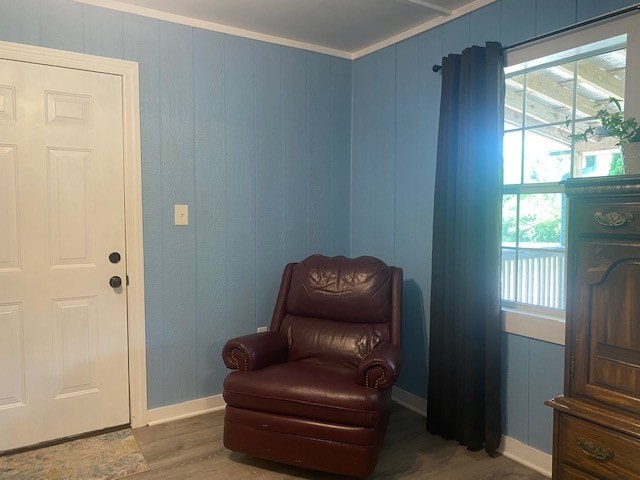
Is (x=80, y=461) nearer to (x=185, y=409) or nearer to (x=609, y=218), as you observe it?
(x=185, y=409)

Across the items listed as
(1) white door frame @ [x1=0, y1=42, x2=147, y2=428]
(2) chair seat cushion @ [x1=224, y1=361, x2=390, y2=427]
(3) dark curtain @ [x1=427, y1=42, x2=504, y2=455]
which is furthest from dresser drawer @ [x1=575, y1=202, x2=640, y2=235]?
(1) white door frame @ [x1=0, y1=42, x2=147, y2=428]

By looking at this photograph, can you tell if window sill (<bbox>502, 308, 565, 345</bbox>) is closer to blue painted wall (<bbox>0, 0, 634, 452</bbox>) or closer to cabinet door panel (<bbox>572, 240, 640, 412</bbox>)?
blue painted wall (<bbox>0, 0, 634, 452</bbox>)

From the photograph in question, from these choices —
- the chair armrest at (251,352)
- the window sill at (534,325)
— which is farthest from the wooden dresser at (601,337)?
the chair armrest at (251,352)

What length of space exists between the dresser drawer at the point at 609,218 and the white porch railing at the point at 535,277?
2.77 feet

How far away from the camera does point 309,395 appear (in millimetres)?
2193

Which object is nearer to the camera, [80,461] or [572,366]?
[572,366]

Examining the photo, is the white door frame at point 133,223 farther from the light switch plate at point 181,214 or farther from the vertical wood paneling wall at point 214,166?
the light switch plate at point 181,214

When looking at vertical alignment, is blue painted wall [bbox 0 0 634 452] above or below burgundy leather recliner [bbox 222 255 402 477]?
above

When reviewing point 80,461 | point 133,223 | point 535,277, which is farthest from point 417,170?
point 80,461

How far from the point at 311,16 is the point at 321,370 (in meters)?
2.05

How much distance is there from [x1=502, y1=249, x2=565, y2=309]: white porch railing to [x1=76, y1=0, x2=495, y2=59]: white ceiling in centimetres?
138

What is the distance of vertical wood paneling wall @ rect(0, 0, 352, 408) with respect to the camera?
2748mm

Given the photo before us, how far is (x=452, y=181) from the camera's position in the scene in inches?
104

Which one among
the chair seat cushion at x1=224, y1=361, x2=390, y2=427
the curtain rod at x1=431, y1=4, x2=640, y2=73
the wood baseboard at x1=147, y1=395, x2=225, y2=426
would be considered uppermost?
the curtain rod at x1=431, y1=4, x2=640, y2=73
